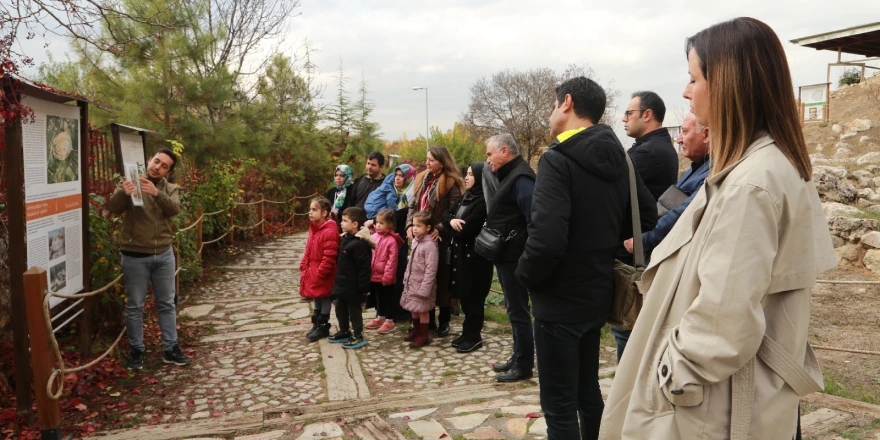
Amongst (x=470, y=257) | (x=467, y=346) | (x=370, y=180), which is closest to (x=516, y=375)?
(x=467, y=346)

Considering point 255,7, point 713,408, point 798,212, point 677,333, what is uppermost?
point 255,7

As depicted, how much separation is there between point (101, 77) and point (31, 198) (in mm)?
7336

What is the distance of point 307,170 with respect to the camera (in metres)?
17.5

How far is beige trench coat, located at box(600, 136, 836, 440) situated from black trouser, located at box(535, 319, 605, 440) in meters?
1.20

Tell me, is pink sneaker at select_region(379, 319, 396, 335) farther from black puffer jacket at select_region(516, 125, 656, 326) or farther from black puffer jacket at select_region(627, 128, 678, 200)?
black puffer jacket at select_region(516, 125, 656, 326)

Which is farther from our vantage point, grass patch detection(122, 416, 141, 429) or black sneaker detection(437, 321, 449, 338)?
black sneaker detection(437, 321, 449, 338)

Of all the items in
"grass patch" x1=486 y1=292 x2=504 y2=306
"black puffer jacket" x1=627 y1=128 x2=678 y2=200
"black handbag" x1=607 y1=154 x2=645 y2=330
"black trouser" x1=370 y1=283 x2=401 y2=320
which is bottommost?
"grass patch" x1=486 y1=292 x2=504 y2=306

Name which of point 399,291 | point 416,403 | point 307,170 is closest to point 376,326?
point 399,291

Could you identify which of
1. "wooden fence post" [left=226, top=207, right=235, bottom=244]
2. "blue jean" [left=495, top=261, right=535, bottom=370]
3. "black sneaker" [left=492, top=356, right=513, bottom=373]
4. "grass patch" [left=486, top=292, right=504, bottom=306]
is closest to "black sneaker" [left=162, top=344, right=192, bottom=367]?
"black sneaker" [left=492, top=356, right=513, bottom=373]

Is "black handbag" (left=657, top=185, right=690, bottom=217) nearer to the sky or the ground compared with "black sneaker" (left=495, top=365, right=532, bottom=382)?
nearer to the sky

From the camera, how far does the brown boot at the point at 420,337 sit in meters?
5.65

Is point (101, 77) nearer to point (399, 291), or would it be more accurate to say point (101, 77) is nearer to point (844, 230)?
point (399, 291)

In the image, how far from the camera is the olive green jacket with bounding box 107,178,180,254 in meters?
4.85

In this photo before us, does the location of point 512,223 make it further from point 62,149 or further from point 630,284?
point 62,149
